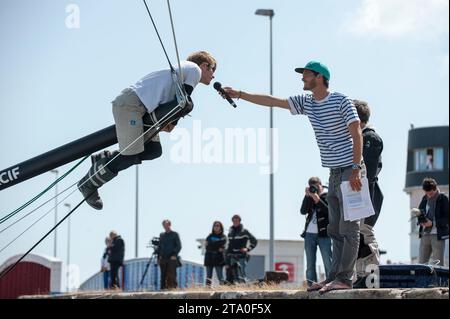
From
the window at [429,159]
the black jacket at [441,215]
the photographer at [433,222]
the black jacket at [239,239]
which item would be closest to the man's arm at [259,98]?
the photographer at [433,222]

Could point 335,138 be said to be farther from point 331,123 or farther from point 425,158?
point 425,158

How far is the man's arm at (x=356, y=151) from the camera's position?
7.83 meters

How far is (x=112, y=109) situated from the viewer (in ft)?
21.1

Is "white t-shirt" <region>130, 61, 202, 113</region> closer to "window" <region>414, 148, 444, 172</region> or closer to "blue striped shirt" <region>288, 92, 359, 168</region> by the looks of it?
"blue striped shirt" <region>288, 92, 359, 168</region>

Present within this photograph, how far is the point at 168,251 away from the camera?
17.5m

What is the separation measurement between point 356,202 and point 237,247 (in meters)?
8.95

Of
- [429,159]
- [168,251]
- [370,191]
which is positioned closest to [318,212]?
[370,191]

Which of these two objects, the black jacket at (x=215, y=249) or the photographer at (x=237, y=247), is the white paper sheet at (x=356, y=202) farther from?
the black jacket at (x=215, y=249)

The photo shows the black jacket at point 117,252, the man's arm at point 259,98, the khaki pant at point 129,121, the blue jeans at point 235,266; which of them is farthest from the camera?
the black jacket at point 117,252

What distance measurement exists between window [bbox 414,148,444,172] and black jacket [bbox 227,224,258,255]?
148ft

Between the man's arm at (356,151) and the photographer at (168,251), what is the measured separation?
9.73m

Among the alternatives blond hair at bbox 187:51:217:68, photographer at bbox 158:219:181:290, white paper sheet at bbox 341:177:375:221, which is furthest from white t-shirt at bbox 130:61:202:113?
photographer at bbox 158:219:181:290
